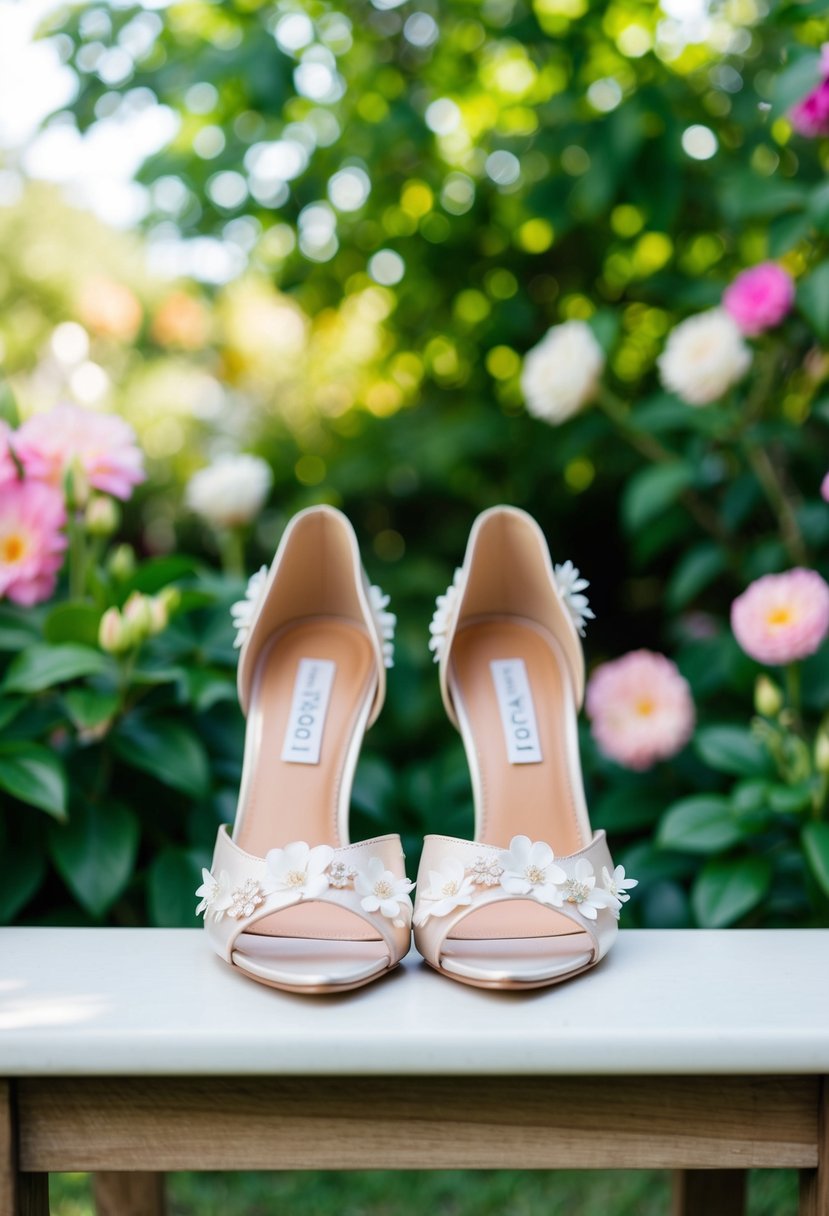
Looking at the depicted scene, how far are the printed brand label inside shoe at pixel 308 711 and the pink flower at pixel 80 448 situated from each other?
0.31m

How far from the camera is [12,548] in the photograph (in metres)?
1.06

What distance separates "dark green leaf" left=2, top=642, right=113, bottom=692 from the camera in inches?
38.6

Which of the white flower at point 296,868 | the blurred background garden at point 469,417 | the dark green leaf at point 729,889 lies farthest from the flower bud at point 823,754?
the white flower at point 296,868

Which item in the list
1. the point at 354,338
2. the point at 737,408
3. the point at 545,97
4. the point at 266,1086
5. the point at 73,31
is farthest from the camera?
the point at 354,338

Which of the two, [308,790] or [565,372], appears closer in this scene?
[308,790]

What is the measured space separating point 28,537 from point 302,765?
41 centimetres

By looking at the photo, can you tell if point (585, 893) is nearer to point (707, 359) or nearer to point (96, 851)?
point (96, 851)

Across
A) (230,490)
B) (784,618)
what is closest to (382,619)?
(784,618)

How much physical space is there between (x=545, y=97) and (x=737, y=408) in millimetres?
788

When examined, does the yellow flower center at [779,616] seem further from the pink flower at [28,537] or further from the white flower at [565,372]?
the pink flower at [28,537]

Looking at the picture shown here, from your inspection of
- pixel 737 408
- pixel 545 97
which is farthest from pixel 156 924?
pixel 545 97

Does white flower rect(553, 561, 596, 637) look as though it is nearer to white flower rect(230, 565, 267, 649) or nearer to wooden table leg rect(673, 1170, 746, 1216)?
white flower rect(230, 565, 267, 649)

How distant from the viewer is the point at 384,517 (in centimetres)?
219

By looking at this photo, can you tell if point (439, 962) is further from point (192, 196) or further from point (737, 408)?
point (192, 196)
